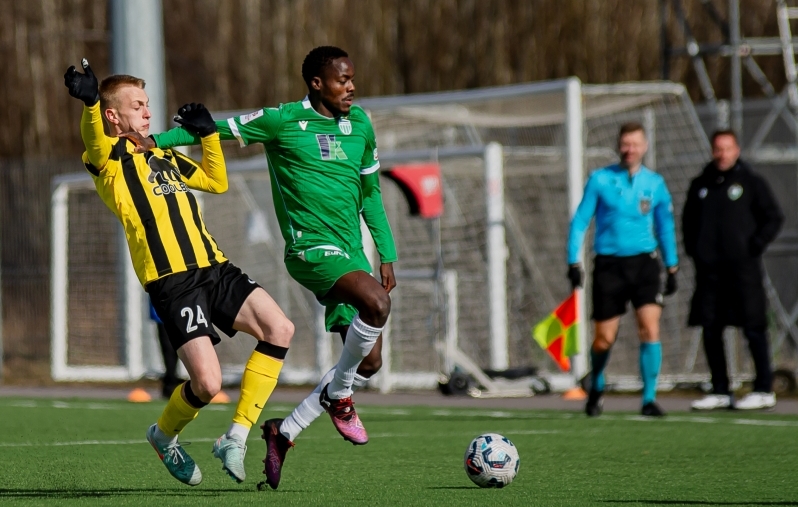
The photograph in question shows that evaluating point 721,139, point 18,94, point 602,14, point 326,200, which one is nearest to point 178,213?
point 326,200

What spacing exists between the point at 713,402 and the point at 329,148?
5.26m

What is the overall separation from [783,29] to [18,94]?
682 inches

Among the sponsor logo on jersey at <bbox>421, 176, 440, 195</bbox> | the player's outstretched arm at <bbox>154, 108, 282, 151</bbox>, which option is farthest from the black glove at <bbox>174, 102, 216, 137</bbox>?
the sponsor logo on jersey at <bbox>421, 176, 440, 195</bbox>

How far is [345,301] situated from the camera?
725 centimetres

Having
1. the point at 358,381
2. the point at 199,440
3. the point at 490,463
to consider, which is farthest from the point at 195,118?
the point at 199,440

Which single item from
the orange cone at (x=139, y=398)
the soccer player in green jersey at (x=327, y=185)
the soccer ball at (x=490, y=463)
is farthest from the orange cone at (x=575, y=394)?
the soccer ball at (x=490, y=463)

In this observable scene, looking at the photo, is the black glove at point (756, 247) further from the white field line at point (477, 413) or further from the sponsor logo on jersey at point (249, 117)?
the sponsor logo on jersey at point (249, 117)

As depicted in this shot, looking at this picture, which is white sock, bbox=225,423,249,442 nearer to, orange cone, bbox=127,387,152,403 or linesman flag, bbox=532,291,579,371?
linesman flag, bbox=532,291,579,371

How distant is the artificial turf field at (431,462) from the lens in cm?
641

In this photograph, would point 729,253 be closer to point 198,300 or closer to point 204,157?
point 204,157

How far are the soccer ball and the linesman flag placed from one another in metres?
5.71

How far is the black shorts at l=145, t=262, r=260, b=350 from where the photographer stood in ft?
21.3

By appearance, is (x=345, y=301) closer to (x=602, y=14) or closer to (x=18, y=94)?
(x=602, y=14)

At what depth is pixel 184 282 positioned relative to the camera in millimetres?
6594
